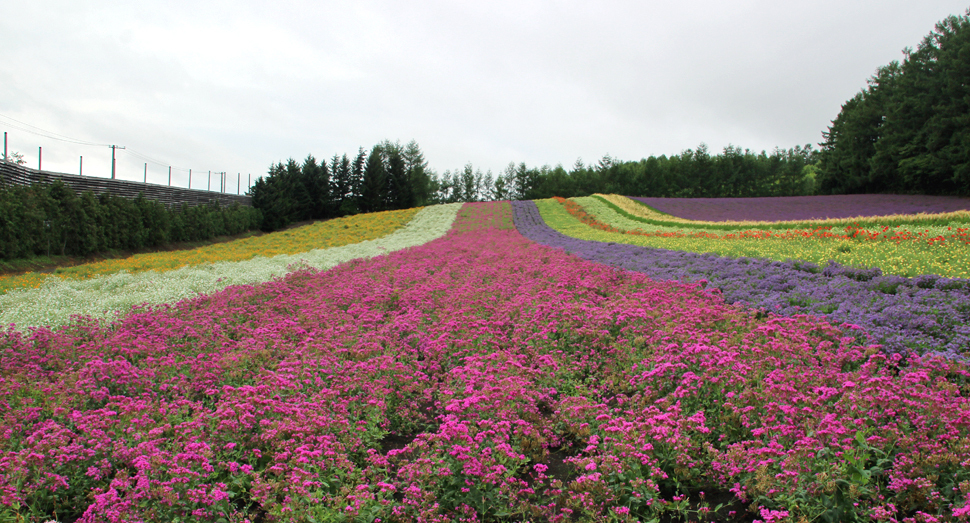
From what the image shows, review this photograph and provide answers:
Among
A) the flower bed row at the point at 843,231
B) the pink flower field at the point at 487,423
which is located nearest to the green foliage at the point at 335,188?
the flower bed row at the point at 843,231

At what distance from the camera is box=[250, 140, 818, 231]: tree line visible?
203ft

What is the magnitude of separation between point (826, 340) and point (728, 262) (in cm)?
594

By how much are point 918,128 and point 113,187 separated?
238 ft

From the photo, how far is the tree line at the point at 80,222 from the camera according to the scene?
22.0 meters

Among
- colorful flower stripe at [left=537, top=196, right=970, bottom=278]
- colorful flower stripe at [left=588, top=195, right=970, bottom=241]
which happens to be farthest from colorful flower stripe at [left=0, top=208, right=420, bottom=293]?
colorful flower stripe at [left=588, top=195, right=970, bottom=241]

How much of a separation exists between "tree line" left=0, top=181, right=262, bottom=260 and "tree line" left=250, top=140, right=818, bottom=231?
19.1 meters

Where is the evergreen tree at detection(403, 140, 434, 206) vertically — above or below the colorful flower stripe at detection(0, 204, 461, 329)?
above

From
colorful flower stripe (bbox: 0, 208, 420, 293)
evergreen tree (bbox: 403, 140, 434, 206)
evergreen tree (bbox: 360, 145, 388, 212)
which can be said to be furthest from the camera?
evergreen tree (bbox: 403, 140, 434, 206)

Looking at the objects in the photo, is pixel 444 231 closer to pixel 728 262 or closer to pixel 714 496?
pixel 728 262

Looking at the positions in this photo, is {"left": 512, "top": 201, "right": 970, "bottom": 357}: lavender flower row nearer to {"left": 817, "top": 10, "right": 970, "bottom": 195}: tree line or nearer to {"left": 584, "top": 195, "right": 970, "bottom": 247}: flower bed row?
Result: {"left": 584, "top": 195, "right": 970, "bottom": 247}: flower bed row

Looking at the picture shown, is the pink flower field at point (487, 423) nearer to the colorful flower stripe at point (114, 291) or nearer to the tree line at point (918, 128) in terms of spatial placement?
the colorful flower stripe at point (114, 291)

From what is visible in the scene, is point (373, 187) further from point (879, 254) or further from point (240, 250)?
point (879, 254)

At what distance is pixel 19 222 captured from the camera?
870 inches

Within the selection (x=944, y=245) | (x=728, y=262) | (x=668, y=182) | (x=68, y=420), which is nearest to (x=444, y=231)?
(x=728, y=262)
